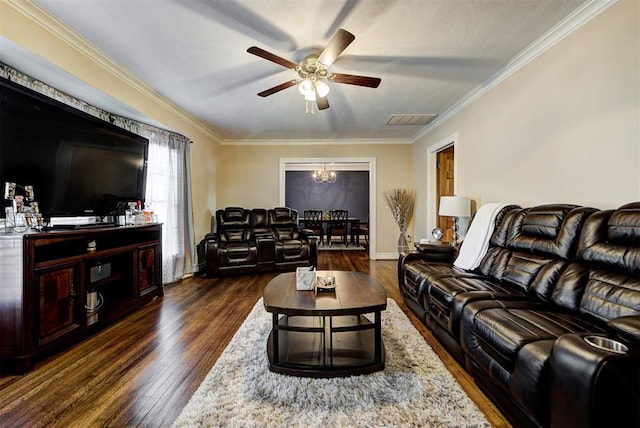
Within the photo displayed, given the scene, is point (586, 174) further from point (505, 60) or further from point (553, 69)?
point (505, 60)

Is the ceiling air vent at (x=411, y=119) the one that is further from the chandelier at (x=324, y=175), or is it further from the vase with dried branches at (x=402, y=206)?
the chandelier at (x=324, y=175)

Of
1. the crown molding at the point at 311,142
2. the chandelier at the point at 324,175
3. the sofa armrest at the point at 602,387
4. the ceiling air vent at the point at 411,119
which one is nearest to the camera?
the sofa armrest at the point at 602,387

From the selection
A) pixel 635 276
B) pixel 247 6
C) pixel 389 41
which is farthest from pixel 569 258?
pixel 247 6

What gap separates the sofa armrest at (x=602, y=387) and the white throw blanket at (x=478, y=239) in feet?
5.53

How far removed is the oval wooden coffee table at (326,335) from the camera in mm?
1701

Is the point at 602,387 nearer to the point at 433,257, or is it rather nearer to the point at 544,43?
the point at 433,257

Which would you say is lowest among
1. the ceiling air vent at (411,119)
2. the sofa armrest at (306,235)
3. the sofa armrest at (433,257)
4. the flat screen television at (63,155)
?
the sofa armrest at (433,257)

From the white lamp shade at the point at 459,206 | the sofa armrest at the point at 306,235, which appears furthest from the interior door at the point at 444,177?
the sofa armrest at the point at 306,235

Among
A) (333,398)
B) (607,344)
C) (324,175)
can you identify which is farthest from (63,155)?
(324,175)

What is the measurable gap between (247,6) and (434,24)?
1.44 m

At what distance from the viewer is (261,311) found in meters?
2.86

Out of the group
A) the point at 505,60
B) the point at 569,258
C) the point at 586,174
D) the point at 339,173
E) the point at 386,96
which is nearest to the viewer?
the point at 569,258

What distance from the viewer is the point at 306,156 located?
19.0 ft

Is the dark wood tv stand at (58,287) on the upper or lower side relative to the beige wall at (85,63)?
lower
